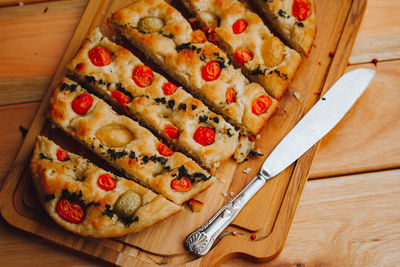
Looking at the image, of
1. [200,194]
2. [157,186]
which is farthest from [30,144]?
[200,194]

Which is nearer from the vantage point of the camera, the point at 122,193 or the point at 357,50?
the point at 122,193

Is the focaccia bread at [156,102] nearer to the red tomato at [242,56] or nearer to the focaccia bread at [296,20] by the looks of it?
the red tomato at [242,56]

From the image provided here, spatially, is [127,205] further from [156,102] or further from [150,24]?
[150,24]

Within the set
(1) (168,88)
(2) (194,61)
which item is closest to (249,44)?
(2) (194,61)

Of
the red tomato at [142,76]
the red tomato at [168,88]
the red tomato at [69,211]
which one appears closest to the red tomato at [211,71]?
the red tomato at [168,88]

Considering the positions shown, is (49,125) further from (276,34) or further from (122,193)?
(276,34)

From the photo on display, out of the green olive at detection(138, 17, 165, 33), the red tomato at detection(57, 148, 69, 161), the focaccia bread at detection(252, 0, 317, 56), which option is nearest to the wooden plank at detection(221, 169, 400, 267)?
the focaccia bread at detection(252, 0, 317, 56)
